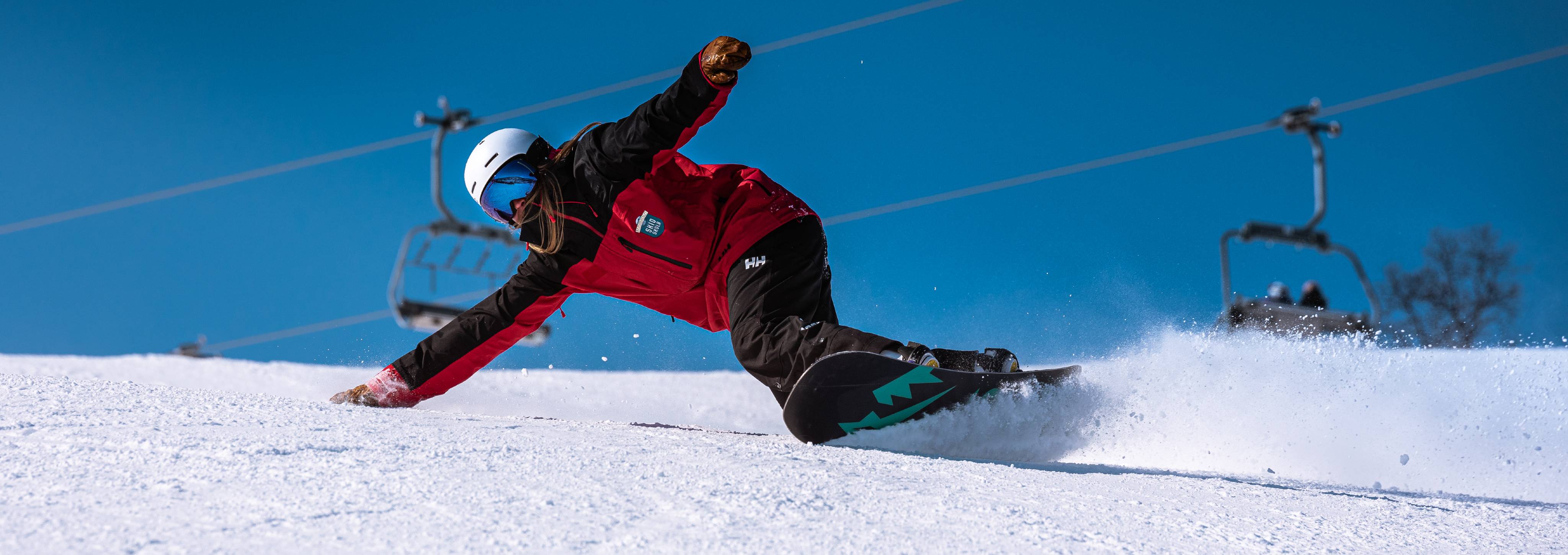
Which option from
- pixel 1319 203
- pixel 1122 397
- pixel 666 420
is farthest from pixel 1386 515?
pixel 1319 203

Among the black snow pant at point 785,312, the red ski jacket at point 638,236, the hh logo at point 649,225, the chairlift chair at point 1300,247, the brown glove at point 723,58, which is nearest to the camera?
the black snow pant at point 785,312

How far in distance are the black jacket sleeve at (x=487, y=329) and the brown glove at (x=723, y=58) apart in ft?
2.50

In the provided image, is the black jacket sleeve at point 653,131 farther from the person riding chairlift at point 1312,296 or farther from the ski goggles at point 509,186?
the person riding chairlift at point 1312,296

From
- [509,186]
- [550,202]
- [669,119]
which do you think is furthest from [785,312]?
[509,186]

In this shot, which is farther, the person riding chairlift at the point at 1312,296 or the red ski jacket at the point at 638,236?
the person riding chairlift at the point at 1312,296

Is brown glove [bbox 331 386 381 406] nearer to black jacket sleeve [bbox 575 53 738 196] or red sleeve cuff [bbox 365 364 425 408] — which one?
red sleeve cuff [bbox 365 364 425 408]

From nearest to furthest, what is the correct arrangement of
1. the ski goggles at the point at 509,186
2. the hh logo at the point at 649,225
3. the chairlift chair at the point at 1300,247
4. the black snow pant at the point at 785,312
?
the black snow pant at the point at 785,312, the hh logo at the point at 649,225, the ski goggles at the point at 509,186, the chairlift chair at the point at 1300,247

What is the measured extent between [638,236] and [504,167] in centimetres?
45

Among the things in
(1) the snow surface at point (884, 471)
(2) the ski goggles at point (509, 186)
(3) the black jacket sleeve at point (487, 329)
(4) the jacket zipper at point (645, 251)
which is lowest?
(1) the snow surface at point (884, 471)

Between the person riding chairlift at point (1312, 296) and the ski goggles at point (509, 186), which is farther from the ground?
the person riding chairlift at point (1312, 296)

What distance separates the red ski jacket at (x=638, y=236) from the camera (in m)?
2.45

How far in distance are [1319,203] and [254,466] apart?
493 inches

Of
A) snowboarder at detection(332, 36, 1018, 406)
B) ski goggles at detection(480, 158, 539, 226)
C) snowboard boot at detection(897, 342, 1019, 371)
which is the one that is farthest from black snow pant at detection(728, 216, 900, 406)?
ski goggles at detection(480, 158, 539, 226)

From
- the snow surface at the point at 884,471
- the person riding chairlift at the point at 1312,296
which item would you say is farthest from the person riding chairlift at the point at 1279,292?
the snow surface at the point at 884,471
